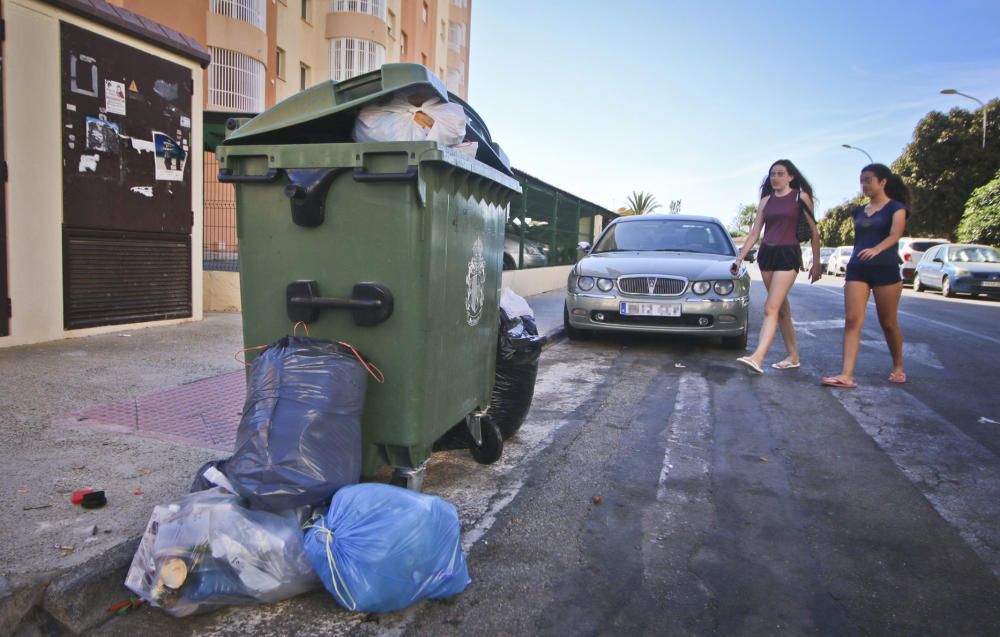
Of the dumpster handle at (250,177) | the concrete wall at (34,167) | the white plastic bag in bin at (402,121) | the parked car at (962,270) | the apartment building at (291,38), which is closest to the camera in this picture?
the dumpster handle at (250,177)

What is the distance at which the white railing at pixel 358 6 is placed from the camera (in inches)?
1038

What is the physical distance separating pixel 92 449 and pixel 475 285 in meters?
2.05

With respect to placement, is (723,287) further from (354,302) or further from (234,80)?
(234,80)

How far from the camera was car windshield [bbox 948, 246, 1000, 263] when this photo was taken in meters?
20.1

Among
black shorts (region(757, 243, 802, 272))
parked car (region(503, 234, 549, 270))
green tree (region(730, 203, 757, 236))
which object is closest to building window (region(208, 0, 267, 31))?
parked car (region(503, 234, 549, 270))

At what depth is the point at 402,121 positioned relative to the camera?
304cm

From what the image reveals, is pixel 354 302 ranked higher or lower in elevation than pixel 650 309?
higher

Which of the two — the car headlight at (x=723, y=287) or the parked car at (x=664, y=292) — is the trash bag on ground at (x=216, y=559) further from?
the car headlight at (x=723, y=287)

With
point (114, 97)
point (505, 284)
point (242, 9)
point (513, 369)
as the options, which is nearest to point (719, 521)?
point (513, 369)

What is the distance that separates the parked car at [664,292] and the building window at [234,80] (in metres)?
16.1

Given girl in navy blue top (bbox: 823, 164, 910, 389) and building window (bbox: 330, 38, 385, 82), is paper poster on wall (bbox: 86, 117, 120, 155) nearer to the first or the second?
girl in navy blue top (bbox: 823, 164, 910, 389)

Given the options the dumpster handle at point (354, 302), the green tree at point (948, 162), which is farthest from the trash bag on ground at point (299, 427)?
the green tree at point (948, 162)

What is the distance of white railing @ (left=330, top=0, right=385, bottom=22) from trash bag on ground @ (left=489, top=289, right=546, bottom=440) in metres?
25.7

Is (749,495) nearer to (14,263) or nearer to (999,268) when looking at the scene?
(14,263)
